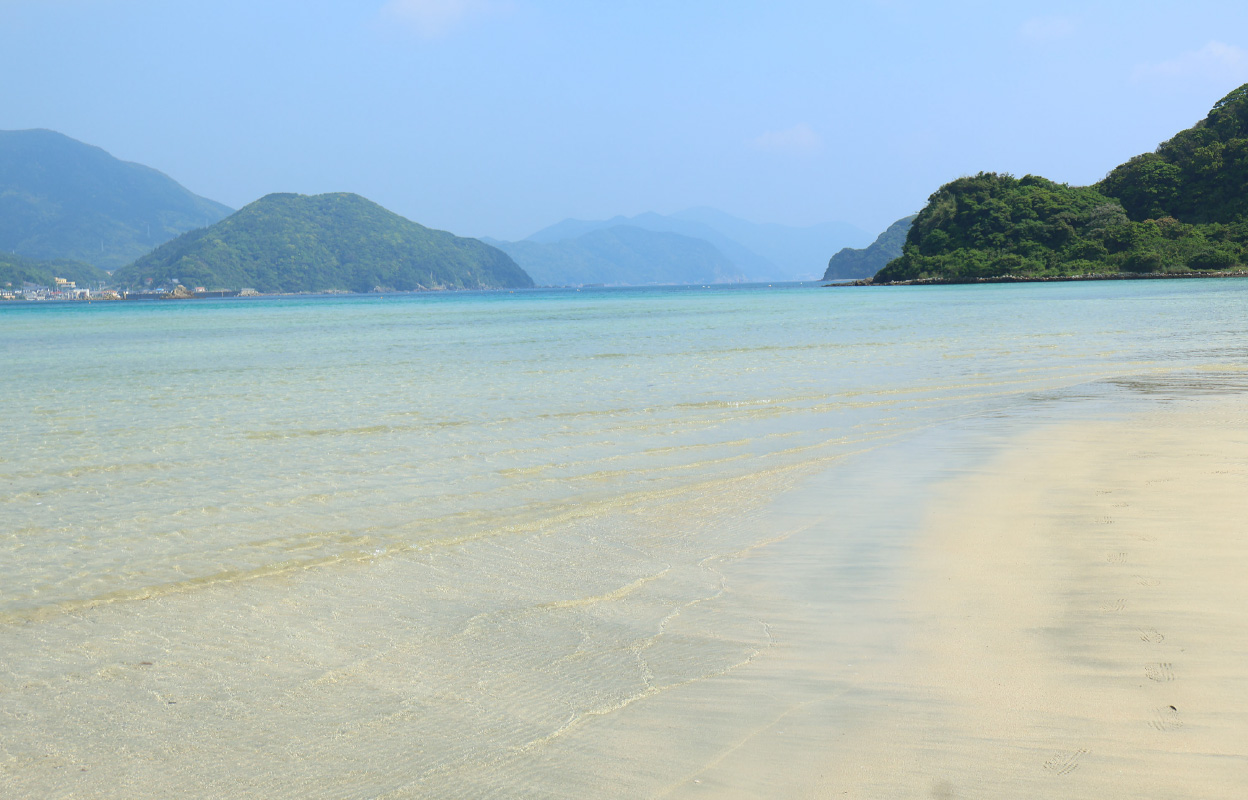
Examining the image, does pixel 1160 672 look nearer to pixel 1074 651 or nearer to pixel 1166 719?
pixel 1074 651

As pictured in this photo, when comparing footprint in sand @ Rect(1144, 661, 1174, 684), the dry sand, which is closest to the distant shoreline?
the dry sand

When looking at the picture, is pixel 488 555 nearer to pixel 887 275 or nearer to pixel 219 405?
pixel 219 405

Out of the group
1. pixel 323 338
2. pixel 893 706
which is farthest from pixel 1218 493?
pixel 323 338

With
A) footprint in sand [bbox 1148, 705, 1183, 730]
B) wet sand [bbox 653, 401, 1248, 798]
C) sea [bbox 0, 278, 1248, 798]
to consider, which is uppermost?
footprint in sand [bbox 1148, 705, 1183, 730]

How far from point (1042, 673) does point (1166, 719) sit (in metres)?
0.51

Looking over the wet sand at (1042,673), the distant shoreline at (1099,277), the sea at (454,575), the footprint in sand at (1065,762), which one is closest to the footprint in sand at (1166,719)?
the wet sand at (1042,673)

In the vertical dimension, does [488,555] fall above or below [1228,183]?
below

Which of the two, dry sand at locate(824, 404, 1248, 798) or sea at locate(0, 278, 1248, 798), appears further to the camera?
sea at locate(0, 278, 1248, 798)

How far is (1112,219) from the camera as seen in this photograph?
108500mm

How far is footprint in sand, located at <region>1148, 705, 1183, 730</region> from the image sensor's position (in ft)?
10.0

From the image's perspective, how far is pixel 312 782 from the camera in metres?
2.94

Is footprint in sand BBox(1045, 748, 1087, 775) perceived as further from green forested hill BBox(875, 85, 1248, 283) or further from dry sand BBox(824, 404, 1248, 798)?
green forested hill BBox(875, 85, 1248, 283)

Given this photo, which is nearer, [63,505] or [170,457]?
[63,505]

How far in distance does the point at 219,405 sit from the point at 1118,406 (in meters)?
13.6
